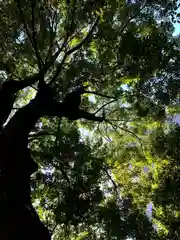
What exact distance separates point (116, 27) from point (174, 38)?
5.02ft

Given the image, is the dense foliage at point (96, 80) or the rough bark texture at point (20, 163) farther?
the dense foliage at point (96, 80)

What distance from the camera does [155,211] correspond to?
9.62 meters

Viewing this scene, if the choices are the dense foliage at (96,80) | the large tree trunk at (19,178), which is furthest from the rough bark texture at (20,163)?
the dense foliage at (96,80)

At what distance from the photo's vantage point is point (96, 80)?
8039mm

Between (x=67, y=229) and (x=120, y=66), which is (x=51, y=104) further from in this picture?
(x=67, y=229)

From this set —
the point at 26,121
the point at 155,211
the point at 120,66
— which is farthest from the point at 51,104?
the point at 155,211

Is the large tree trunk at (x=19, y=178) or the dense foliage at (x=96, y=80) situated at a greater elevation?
the dense foliage at (x=96, y=80)

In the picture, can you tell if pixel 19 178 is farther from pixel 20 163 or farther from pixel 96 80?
pixel 96 80

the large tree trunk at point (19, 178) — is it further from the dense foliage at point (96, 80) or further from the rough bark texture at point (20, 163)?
the dense foliage at point (96, 80)

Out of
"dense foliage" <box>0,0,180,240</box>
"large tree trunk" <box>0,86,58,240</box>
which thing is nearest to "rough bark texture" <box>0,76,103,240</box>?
"large tree trunk" <box>0,86,58,240</box>

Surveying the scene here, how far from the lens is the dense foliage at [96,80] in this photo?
7.31 meters

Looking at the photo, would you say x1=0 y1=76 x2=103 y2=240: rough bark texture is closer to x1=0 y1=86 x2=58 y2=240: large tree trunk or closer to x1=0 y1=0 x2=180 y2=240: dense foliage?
x1=0 y1=86 x2=58 y2=240: large tree trunk

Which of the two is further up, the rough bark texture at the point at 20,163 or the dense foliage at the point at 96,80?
the dense foliage at the point at 96,80

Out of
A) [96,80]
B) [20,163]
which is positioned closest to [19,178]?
[20,163]
